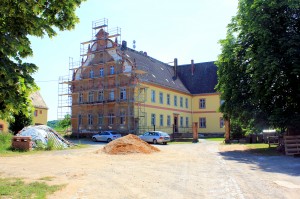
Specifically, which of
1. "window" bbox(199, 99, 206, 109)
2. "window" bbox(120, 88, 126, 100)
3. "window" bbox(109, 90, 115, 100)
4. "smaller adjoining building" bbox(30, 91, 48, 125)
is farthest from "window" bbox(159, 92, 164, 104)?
"smaller adjoining building" bbox(30, 91, 48, 125)

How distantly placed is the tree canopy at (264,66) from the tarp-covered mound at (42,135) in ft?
44.8

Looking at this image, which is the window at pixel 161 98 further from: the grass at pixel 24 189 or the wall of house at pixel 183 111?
the grass at pixel 24 189

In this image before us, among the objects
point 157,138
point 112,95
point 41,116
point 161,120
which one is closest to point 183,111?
point 161,120

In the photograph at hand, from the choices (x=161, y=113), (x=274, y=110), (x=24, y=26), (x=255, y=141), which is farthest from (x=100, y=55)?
(x=24, y=26)

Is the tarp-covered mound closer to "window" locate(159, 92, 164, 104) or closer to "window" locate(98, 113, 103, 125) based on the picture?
"window" locate(98, 113, 103, 125)

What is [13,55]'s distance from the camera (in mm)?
5523

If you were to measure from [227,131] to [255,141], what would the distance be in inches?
120

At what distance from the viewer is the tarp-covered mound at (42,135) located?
83.0 feet

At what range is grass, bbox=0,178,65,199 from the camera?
26.2 ft

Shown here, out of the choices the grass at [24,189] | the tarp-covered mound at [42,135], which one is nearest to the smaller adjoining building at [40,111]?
the tarp-covered mound at [42,135]

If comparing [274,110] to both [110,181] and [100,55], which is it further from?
[100,55]

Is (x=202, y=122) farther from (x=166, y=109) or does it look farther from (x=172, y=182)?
(x=172, y=182)

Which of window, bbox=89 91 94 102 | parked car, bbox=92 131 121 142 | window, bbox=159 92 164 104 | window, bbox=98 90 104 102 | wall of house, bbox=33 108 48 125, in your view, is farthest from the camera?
wall of house, bbox=33 108 48 125

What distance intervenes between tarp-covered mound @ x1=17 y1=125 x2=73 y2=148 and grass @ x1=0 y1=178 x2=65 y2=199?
15.8 meters
